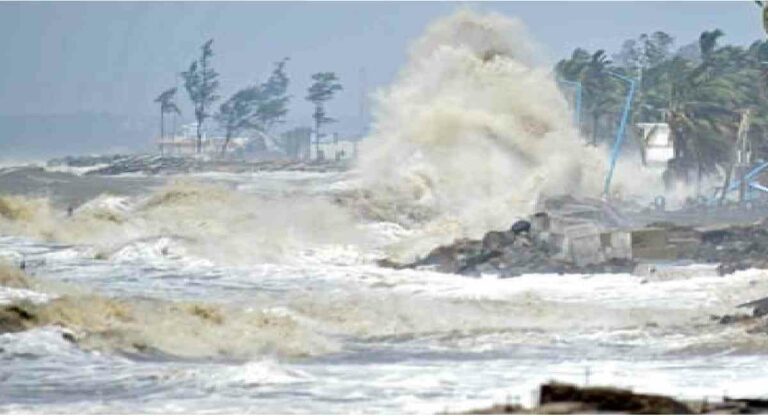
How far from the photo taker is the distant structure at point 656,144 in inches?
2505

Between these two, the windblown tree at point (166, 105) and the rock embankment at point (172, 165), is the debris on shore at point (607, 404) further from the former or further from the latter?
the windblown tree at point (166, 105)

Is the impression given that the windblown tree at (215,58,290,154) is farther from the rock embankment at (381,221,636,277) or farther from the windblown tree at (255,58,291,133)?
the rock embankment at (381,221,636,277)

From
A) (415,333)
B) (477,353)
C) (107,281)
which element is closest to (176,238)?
(107,281)

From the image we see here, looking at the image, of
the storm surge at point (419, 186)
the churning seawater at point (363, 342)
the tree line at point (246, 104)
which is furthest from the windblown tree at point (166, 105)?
the churning seawater at point (363, 342)

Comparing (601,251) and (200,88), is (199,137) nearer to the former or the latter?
(200,88)

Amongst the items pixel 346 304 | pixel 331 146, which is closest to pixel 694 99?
pixel 346 304

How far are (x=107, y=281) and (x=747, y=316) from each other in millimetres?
9984

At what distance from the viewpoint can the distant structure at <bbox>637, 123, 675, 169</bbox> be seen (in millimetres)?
63625

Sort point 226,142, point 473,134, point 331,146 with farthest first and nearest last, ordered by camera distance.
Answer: point 331,146 < point 226,142 < point 473,134

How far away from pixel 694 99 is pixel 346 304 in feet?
104

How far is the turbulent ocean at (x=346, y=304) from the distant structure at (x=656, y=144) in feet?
49.3

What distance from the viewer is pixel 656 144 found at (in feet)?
214

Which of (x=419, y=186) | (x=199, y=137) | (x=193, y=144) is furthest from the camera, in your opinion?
(x=193, y=144)

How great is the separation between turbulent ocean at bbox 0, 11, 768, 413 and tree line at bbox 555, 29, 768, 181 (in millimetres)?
4904
